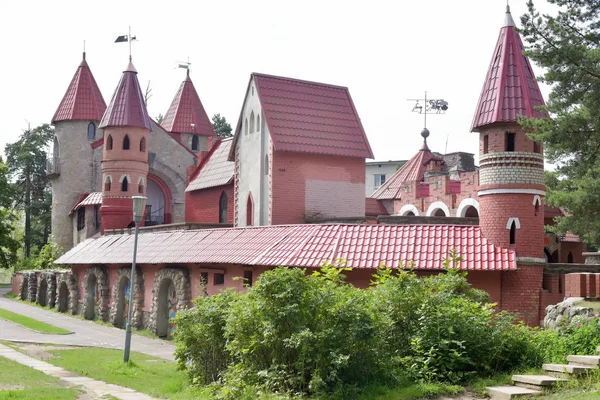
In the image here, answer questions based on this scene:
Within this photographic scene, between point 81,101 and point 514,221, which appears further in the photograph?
point 81,101

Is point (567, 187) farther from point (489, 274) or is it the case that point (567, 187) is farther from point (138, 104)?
point (138, 104)

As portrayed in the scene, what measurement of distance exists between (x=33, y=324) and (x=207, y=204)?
15356mm

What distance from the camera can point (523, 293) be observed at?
20688 millimetres

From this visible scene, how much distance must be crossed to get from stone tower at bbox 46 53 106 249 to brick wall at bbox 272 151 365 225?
26.9 m

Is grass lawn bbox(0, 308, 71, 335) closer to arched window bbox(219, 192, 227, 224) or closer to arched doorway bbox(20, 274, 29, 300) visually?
arched doorway bbox(20, 274, 29, 300)

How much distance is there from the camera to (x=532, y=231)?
834 inches

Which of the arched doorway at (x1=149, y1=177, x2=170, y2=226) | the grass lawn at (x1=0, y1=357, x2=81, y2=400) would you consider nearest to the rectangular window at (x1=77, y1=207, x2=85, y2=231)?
the arched doorway at (x1=149, y1=177, x2=170, y2=226)

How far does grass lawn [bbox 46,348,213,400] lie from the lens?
50.1 ft

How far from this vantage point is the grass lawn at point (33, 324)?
28.8 meters

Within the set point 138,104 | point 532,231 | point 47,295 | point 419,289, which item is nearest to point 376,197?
point 138,104

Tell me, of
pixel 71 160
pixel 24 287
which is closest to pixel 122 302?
pixel 24 287

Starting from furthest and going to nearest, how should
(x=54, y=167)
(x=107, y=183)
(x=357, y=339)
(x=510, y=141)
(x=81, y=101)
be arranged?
(x=81, y=101)
(x=54, y=167)
(x=107, y=183)
(x=510, y=141)
(x=357, y=339)

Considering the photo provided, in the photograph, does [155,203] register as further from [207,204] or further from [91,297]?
[91,297]

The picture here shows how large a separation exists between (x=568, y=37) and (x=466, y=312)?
390 inches
